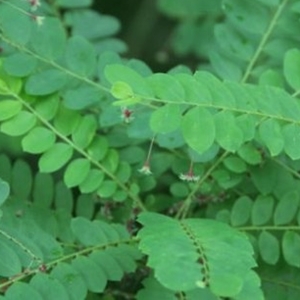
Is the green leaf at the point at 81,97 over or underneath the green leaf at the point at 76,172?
over

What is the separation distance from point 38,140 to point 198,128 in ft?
1.29

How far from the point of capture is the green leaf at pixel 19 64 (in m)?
1.82

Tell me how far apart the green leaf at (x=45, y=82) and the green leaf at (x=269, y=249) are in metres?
0.51

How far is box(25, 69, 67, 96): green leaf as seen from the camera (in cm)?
182

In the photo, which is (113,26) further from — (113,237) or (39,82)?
(113,237)

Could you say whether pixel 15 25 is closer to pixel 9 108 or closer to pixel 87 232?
pixel 9 108

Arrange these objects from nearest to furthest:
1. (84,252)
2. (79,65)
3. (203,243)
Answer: (203,243), (84,252), (79,65)

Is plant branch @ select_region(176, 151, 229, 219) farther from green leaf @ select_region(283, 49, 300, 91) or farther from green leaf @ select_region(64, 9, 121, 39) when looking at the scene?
green leaf @ select_region(64, 9, 121, 39)

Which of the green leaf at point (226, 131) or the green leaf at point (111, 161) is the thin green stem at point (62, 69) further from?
the green leaf at point (226, 131)

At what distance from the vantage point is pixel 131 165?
194 cm

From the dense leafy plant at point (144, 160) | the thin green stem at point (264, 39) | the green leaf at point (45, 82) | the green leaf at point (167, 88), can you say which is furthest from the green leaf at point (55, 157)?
the thin green stem at point (264, 39)

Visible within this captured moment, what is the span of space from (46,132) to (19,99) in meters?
0.08

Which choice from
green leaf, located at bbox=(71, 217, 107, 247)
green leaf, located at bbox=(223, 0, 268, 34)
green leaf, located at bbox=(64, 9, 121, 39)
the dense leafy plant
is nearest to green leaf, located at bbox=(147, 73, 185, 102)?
the dense leafy plant

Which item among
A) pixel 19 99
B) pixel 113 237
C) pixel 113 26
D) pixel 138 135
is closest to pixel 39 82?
pixel 19 99
